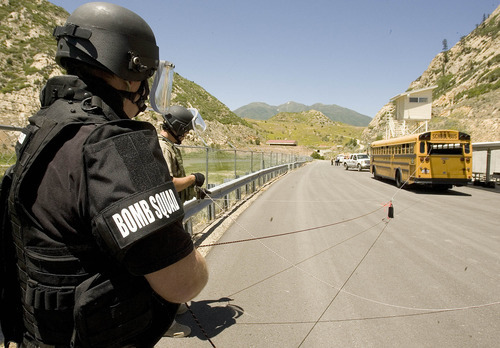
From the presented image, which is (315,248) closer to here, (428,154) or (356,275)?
(356,275)

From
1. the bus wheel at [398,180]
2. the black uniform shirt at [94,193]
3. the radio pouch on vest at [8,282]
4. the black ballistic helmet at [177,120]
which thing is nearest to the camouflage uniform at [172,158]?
the black ballistic helmet at [177,120]

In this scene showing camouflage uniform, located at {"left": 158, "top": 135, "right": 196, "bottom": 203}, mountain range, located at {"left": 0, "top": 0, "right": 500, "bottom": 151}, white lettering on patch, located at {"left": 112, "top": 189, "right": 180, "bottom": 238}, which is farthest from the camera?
mountain range, located at {"left": 0, "top": 0, "right": 500, "bottom": 151}

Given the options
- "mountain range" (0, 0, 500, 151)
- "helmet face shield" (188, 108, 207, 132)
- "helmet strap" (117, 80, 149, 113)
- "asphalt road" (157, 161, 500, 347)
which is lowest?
"asphalt road" (157, 161, 500, 347)

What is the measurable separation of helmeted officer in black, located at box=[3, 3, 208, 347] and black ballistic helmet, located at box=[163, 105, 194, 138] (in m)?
2.69

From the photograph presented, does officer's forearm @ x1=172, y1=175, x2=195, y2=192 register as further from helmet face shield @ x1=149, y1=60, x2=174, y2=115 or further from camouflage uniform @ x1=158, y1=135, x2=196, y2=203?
helmet face shield @ x1=149, y1=60, x2=174, y2=115

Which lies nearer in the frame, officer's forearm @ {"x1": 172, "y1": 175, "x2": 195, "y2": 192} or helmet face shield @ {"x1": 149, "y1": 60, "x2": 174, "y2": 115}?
helmet face shield @ {"x1": 149, "y1": 60, "x2": 174, "y2": 115}

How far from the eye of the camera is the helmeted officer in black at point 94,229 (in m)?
1.10

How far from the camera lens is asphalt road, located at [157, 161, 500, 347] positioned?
3.14m

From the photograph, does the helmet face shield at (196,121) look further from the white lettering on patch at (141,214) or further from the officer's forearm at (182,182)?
the white lettering on patch at (141,214)

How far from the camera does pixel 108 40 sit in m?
1.44

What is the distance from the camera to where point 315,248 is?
19.6 ft

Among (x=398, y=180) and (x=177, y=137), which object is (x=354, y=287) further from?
(x=398, y=180)

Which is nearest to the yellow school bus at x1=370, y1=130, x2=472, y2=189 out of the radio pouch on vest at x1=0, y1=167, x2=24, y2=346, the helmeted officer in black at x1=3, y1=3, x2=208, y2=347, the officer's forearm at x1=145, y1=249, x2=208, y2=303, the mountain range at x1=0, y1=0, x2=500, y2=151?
the mountain range at x1=0, y1=0, x2=500, y2=151

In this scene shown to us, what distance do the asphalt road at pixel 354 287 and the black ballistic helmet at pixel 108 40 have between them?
2562 mm
